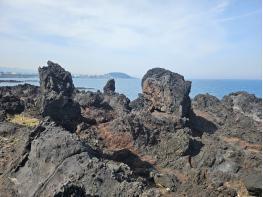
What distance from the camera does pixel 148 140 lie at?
99.3ft

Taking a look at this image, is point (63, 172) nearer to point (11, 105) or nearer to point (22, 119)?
point (22, 119)

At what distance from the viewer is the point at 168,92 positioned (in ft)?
127

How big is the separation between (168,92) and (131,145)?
33.8 feet

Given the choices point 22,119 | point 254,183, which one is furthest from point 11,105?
point 254,183

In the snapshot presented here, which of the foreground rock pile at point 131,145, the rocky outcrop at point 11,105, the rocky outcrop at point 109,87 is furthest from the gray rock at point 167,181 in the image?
the rocky outcrop at point 109,87

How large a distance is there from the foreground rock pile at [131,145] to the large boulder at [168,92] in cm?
10

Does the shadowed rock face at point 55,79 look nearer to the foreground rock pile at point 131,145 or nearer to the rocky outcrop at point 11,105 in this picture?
the foreground rock pile at point 131,145

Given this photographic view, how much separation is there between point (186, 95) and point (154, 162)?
1291 centimetres

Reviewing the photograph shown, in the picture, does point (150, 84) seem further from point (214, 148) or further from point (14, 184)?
point (14, 184)

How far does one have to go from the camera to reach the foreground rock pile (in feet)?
59.1

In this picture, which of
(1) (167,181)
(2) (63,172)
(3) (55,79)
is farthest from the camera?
(3) (55,79)

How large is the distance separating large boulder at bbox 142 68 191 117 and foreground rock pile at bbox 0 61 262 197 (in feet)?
A: 0.32

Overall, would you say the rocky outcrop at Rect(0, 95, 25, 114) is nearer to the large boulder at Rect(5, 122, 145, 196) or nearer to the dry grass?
the dry grass

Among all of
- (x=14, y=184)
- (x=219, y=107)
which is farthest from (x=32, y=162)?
(x=219, y=107)
